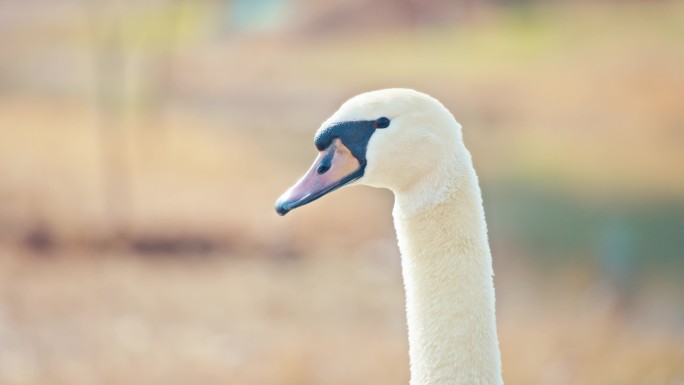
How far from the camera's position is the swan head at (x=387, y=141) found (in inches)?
117

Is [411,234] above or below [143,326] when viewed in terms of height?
above

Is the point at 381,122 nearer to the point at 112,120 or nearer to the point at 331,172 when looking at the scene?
the point at 331,172

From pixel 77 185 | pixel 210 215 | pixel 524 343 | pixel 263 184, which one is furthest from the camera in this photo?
pixel 263 184

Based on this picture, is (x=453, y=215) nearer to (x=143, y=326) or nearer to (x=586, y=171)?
(x=143, y=326)

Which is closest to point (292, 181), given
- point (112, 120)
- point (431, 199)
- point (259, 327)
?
point (112, 120)

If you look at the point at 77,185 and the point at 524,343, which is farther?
the point at 77,185

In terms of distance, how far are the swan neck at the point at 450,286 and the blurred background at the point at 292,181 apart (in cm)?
387

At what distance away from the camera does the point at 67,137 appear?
1563 centimetres

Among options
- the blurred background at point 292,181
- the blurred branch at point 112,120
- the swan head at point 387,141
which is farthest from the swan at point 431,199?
the blurred branch at point 112,120

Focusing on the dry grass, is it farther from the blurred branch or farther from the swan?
the swan

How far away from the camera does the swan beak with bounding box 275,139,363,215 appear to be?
2957 mm

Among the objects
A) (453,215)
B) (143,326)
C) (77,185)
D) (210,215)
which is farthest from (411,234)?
(77,185)

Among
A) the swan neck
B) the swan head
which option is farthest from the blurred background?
the swan head

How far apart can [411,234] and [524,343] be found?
15.4 feet
